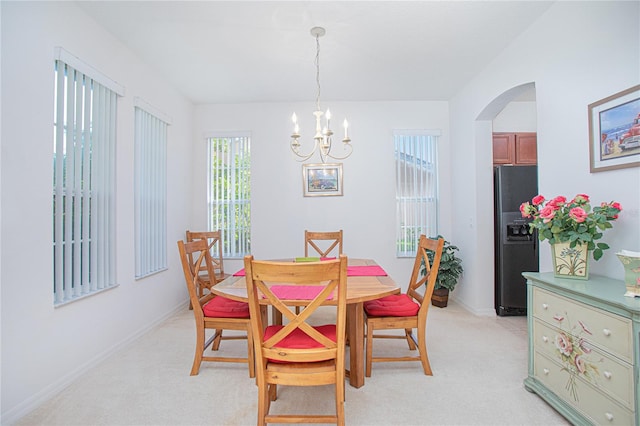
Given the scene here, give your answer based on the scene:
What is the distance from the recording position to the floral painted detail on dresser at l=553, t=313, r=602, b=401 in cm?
148

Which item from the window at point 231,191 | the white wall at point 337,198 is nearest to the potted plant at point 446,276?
the white wall at point 337,198

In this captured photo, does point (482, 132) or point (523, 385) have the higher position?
point (482, 132)

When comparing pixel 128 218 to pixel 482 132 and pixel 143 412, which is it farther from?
pixel 482 132

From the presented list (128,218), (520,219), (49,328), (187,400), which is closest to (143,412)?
(187,400)

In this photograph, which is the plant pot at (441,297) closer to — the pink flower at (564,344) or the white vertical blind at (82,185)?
the pink flower at (564,344)

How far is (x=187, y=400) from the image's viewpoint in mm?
1836

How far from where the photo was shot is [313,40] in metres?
2.61

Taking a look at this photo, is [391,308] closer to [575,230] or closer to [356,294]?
[356,294]

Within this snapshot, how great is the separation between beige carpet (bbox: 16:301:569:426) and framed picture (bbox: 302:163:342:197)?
2.20 m

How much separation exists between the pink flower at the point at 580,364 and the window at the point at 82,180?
3.20m

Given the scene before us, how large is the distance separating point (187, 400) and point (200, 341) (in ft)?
1.20

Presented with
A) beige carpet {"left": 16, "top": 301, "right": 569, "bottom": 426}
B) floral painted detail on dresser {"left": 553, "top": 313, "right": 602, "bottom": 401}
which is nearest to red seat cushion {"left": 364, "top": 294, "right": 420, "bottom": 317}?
beige carpet {"left": 16, "top": 301, "right": 569, "bottom": 426}

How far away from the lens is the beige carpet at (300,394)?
65.7 inches

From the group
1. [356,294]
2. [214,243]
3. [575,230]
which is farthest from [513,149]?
[214,243]
